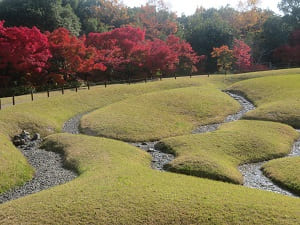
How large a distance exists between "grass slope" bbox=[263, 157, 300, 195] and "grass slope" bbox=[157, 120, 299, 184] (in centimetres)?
157

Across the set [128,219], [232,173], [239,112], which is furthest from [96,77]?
[128,219]

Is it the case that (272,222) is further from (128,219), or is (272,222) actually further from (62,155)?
(62,155)

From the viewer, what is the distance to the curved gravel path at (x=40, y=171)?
1839 cm

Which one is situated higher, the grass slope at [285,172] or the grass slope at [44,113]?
the grass slope at [44,113]

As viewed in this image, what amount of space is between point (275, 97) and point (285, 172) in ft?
73.4

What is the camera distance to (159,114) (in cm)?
3512

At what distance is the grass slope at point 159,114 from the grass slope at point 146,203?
1080 cm

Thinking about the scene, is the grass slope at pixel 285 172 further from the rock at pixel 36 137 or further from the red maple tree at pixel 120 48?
the red maple tree at pixel 120 48

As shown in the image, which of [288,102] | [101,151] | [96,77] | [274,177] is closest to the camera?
[274,177]

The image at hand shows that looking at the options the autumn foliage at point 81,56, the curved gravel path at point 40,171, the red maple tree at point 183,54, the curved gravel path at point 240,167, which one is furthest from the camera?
the red maple tree at point 183,54

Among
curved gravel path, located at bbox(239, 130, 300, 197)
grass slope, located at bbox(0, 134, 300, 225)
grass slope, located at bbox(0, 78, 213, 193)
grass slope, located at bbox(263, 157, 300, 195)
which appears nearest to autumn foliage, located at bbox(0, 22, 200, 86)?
grass slope, located at bbox(0, 78, 213, 193)

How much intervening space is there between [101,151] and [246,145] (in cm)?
1079

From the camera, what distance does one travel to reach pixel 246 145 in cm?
2544

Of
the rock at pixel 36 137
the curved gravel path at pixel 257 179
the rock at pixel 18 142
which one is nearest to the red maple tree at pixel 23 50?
the rock at pixel 36 137
